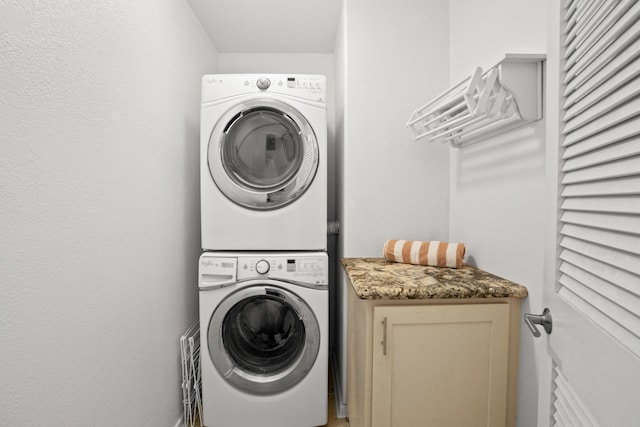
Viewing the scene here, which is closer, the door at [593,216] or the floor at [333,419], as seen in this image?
the door at [593,216]

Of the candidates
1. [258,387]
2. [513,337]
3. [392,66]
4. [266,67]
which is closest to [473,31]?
[392,66]

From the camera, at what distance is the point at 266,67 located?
2398 mm

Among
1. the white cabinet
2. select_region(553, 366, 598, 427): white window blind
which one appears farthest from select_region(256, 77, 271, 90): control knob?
select_region(553, 366, 598, 427): white window blind

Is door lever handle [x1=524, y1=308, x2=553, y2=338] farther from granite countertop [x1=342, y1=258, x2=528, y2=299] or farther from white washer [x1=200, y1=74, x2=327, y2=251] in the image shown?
white washer [x1=200, y1=74, x2=327, y2=251]

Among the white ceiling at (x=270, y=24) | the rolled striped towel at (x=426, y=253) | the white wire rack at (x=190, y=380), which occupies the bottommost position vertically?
the white wire rack at (x=190, y=380)

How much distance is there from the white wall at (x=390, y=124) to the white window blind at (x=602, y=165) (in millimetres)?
1063

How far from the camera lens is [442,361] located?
115 cm

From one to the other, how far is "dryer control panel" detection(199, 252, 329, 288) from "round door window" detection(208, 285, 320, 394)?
0.25 ft

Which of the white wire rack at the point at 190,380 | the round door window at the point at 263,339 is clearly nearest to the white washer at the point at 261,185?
the round door window at the point at 263,339

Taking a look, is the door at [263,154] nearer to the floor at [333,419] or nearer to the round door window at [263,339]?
the round door window at [263,339]

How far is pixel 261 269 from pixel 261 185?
1.51 ft

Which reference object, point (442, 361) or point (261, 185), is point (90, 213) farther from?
point (442, 361)

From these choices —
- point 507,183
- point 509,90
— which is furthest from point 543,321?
point 509,90

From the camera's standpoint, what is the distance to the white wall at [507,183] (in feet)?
3.53
